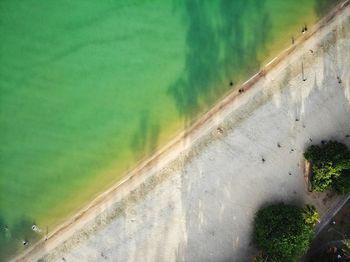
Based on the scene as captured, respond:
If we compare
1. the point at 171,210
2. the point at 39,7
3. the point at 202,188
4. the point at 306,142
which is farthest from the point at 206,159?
the point at 39,7

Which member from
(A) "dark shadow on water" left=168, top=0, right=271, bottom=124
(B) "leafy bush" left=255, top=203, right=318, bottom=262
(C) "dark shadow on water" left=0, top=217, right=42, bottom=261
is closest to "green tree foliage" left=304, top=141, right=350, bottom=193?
(B) "leafy bush" left=255, top=203, right=318, bottom=262

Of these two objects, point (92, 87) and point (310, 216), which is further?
point (92, 87)

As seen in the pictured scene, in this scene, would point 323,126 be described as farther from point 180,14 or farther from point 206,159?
point 180,14

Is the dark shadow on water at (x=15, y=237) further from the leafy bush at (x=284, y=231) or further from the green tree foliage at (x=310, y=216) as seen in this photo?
the green tree foliage at (x=310, y=216)

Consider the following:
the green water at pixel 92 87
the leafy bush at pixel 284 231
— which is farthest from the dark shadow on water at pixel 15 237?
the leafy bush at pixel 284 231

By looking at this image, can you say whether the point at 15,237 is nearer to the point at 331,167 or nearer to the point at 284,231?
the point at 284,231

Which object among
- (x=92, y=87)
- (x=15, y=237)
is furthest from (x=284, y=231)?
(x=15, y=237)

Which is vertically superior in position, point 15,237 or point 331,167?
point 331,167
